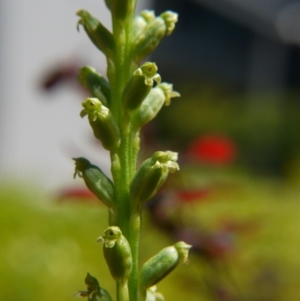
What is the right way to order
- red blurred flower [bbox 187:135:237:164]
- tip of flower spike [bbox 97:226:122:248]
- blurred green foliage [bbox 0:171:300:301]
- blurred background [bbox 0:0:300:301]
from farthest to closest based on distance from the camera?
blurred green foliage [bbox 0:171:300:301] → blurred background [bbox 0:0:300:301] → red blurred flower [bbox 187:135:237:164] → tip of flower spike [bbox 97:226:122:248]

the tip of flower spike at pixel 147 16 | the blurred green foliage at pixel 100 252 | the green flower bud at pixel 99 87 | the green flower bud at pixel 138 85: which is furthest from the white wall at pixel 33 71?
the green flower bud at pixel 138 85

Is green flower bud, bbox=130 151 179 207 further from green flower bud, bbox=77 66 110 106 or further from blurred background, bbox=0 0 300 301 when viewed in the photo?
blurred background, bbox=0 0 300 301

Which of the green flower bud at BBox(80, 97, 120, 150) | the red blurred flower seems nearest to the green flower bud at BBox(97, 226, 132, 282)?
the green flower bud at BBox(80, 97, 120, 150)

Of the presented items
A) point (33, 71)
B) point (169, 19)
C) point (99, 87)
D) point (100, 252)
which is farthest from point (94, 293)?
point (33, 71)

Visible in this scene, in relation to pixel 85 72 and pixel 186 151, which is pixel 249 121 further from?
pixel 85 72

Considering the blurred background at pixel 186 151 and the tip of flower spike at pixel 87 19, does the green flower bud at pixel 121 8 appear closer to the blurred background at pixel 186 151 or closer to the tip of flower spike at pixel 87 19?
the tip of flower spike at pixel 87 19

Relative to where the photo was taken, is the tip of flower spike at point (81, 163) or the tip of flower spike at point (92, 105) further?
the tip of flower spike at point (81, 163)
